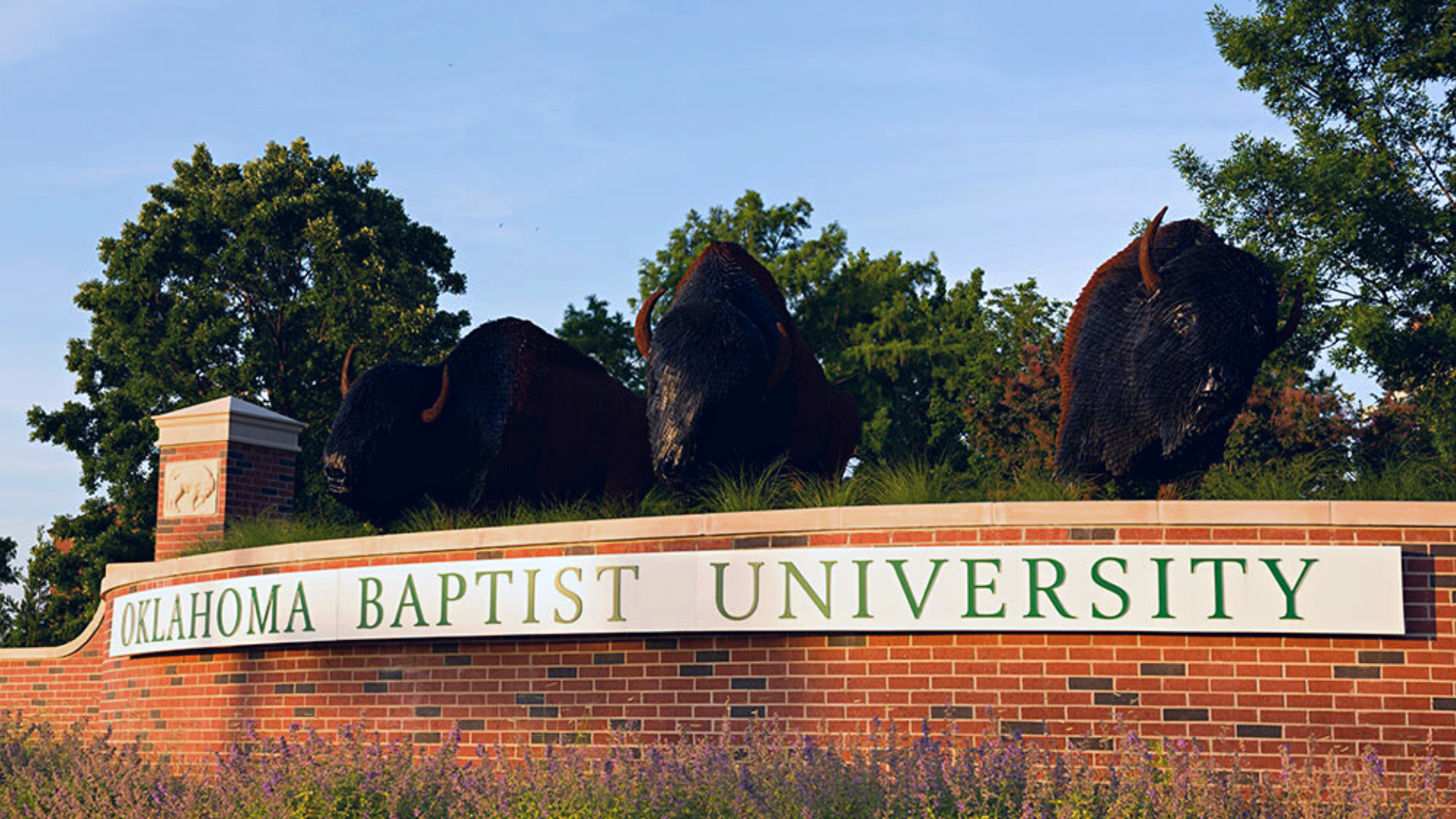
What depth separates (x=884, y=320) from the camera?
36094 millimetres

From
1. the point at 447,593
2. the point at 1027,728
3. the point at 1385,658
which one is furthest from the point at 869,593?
the point at 447,593

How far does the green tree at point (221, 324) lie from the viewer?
3056 centimetres

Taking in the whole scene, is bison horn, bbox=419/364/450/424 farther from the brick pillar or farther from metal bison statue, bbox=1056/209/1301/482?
metal bison statue, bbox=1056/209/1301/482

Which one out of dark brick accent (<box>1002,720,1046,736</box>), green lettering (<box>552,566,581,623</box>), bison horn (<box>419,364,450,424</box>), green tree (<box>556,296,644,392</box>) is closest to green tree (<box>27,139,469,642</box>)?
green tree (<box>556,296,644,392</box>)

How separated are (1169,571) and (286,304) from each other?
24434mm

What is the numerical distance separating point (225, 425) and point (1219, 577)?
11.2 metres

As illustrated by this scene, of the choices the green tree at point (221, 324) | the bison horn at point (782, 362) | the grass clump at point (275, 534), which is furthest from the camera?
the green tree at point (221, 324)

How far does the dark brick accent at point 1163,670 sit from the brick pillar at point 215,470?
34.2 ft

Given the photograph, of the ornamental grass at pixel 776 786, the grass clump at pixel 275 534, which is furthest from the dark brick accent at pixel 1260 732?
the grass clump at pixel 275 534

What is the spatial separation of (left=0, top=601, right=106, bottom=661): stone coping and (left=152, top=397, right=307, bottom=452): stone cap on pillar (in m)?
1.99

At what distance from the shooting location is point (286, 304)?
104ft

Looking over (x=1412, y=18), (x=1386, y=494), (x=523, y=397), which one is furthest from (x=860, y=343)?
(x=1386, y=494)

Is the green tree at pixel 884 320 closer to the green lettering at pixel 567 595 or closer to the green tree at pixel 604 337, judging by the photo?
the green tree at pixel 604 337

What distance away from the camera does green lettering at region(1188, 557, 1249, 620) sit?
10.3 meters
